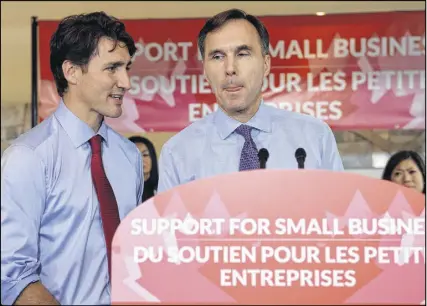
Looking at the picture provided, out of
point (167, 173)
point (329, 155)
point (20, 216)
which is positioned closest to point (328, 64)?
point (329, 155)

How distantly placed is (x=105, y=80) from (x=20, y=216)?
33 centimetres

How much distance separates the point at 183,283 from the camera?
1.23m

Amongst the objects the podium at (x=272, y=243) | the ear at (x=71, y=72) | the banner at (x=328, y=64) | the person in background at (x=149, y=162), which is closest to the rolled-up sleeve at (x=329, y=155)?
the podium at (x=272, y=243)

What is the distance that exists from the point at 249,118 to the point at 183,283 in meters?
0.52

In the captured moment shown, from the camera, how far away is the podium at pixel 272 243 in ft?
4.03

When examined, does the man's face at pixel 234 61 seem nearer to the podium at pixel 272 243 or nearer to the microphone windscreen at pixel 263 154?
the microphone windscreen at pixel 263 154

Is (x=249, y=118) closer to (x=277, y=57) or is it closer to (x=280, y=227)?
(x=280, y=227)

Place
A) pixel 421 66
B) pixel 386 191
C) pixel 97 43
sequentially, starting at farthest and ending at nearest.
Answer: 1. pixel 421 66
2. pixel 97 43
3. pixel 386 191

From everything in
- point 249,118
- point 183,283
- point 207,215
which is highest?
point 249,118

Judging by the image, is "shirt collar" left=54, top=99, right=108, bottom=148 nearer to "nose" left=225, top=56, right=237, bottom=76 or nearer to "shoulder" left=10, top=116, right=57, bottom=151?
"shoulder" left=10, top=116, right=57, bottom=151

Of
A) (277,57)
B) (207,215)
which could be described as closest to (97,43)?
(207,215)

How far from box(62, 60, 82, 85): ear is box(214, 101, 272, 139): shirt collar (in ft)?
1.01

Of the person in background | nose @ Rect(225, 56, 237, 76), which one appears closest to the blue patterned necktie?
nose @ Rect(225, 56, 237, 76)

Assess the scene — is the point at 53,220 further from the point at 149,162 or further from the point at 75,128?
the point at 149,162
